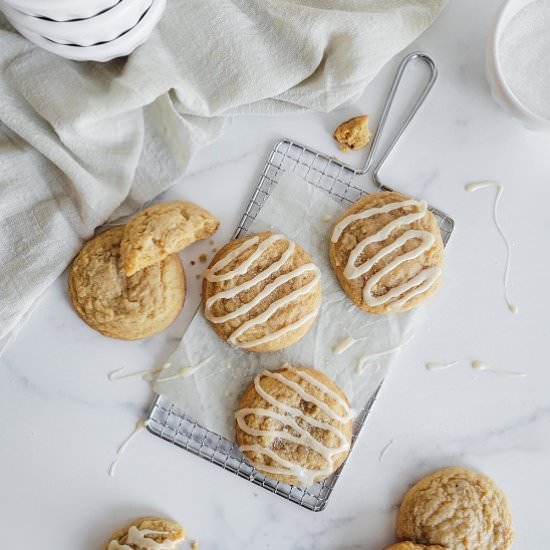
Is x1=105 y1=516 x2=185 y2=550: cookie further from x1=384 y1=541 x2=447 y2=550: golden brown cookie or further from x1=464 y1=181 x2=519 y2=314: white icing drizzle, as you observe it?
x1=464 y1=181 x2=519 y2=314: white icing drizzle

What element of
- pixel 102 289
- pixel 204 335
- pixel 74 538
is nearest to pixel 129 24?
pixel 102 289

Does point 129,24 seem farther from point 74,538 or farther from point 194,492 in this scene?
point 74,538

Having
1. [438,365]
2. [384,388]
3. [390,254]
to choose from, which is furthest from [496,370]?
[390,254]

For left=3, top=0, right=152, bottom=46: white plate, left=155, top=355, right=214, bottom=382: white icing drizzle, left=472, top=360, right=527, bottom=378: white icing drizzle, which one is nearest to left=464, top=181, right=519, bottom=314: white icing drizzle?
left=472, top=360, right=527, bottom=378: white icing drizzle

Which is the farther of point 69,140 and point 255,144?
point 255,144

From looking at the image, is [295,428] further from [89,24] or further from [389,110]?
[89,24]

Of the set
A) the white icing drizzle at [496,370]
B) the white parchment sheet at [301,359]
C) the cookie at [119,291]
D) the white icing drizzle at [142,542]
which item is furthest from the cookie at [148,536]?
the white icing drizzle at [496,370]
